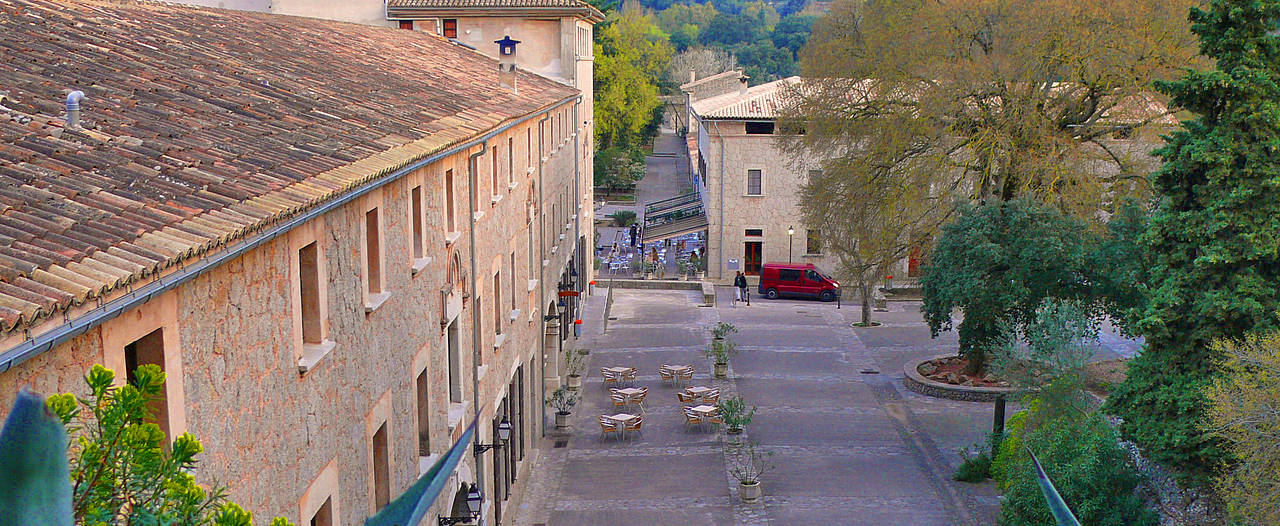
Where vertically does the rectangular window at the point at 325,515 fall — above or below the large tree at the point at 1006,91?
below

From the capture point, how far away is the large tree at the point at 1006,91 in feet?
75.2

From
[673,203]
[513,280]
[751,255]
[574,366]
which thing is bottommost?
[574,366]

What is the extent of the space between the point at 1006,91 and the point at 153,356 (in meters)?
22.0

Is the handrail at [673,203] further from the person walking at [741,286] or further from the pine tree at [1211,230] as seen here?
the pine tree at [1211,230]

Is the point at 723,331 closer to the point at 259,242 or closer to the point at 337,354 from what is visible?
the point at 337,354

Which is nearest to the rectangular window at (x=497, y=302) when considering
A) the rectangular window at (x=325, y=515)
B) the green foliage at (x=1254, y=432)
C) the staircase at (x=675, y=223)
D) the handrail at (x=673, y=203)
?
the rectangular window at (x=325, y=515)

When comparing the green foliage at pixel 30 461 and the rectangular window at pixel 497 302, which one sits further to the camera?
the rectangular window at pixel 497 302

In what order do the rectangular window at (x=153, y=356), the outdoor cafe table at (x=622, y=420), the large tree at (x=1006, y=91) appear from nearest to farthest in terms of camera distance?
the rectangular window at (x=153, y=356) < the outdoor cafe table at (x=622, y=420) < the large tree at (x=1006, y=91)

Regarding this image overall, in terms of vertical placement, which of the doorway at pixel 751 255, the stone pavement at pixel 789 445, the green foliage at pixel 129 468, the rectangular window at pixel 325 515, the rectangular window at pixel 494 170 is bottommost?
the stone pavement at pixel 789 445

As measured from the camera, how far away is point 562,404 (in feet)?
78.5

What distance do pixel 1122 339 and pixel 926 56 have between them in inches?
431

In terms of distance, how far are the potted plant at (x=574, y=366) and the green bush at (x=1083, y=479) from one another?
12.7 m

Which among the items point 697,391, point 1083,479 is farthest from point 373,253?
point 697,391

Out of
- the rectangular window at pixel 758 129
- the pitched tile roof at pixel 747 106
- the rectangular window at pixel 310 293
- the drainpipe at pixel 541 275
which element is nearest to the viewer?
the rectangular window at pixel 310 293
